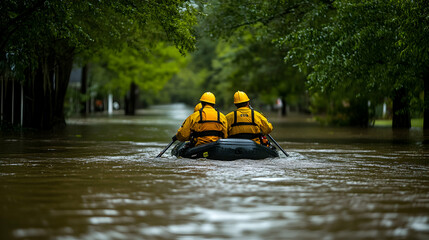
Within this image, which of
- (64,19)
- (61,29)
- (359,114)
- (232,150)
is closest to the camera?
(232,150)

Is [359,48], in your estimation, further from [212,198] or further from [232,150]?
[212,198]

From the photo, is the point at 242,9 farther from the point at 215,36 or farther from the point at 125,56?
the point at 125,56

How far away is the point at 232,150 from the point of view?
11.5 meters

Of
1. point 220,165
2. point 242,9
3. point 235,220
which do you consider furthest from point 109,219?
point 242,9

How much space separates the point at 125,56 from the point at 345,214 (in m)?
38.6

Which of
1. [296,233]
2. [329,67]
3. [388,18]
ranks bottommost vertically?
[296,233]

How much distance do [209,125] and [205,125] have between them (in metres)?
0.08

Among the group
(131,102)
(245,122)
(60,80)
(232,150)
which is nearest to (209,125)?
(245,122)

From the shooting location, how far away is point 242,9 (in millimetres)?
22188

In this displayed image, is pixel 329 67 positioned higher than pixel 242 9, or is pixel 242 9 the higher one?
pixel 242 9

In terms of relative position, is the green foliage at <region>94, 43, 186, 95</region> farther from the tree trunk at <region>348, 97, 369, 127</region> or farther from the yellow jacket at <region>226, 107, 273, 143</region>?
the yellow jacket at <region>226, 107, 273, 143</region>

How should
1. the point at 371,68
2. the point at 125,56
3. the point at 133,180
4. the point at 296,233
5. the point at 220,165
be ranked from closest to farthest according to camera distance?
the point at 296,233, the point at 133,180, the point at 220,165, the point at 371,68, the point at 125,56

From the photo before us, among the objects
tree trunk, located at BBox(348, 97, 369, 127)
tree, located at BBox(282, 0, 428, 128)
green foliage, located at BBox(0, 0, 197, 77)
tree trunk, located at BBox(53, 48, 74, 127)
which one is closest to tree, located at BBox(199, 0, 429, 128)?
tree, located at BBox(282, 0, 428, 128)

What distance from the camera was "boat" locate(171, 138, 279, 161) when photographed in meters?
11.5
